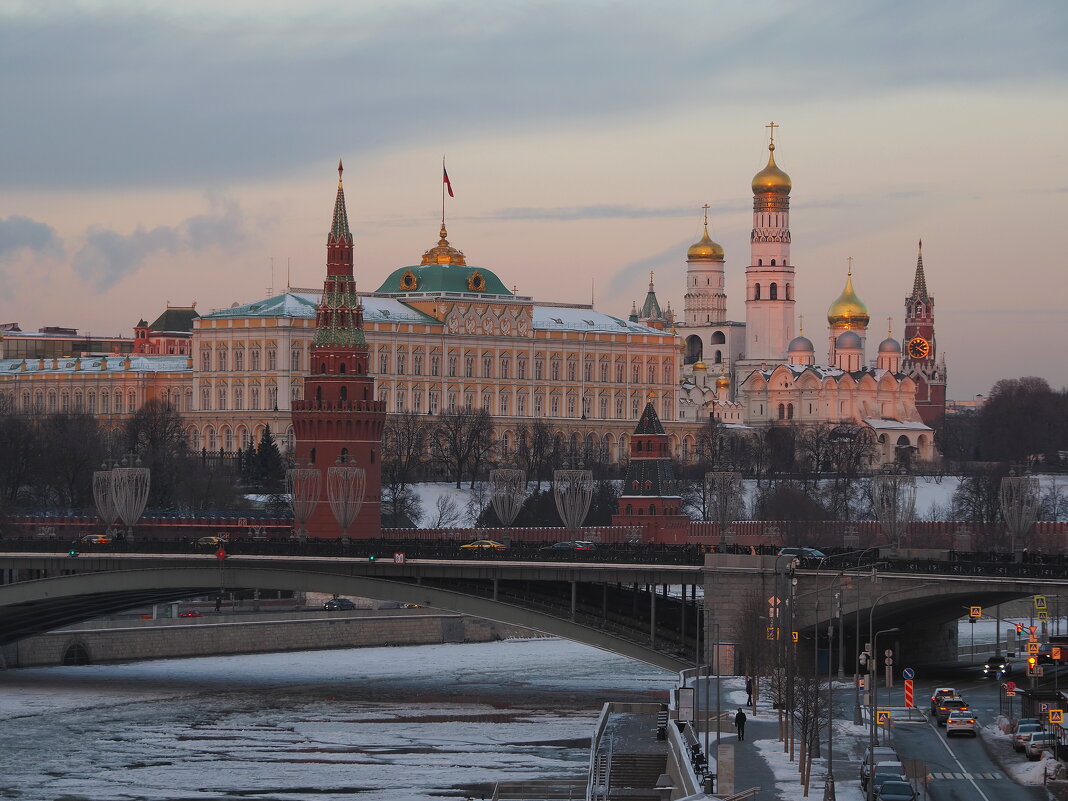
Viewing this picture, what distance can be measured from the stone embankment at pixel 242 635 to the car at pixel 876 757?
47180mm

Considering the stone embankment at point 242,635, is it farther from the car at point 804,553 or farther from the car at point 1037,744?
the car at point 1037,744

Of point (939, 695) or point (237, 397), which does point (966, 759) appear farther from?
point (237, 397)

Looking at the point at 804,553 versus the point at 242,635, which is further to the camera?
the point at 242,635

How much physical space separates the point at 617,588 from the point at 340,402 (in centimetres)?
3801

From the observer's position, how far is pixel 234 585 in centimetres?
9262

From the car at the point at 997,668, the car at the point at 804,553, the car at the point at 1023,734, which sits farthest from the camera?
Answer: the car at the point at 804,553

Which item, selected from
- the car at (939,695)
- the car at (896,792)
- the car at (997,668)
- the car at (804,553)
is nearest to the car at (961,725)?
the car at (939,695)

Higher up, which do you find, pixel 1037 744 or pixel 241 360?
pixel 241 360

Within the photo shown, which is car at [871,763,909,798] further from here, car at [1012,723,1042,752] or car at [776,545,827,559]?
car at [776,545,827,559]

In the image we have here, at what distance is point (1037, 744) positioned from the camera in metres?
63.1

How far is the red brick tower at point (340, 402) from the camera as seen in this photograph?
124438 millimetres

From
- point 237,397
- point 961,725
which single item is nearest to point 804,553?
point 961,725

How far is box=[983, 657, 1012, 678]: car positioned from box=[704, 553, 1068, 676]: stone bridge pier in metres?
1.88

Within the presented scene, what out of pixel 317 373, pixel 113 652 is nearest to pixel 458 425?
pixel 317 373
